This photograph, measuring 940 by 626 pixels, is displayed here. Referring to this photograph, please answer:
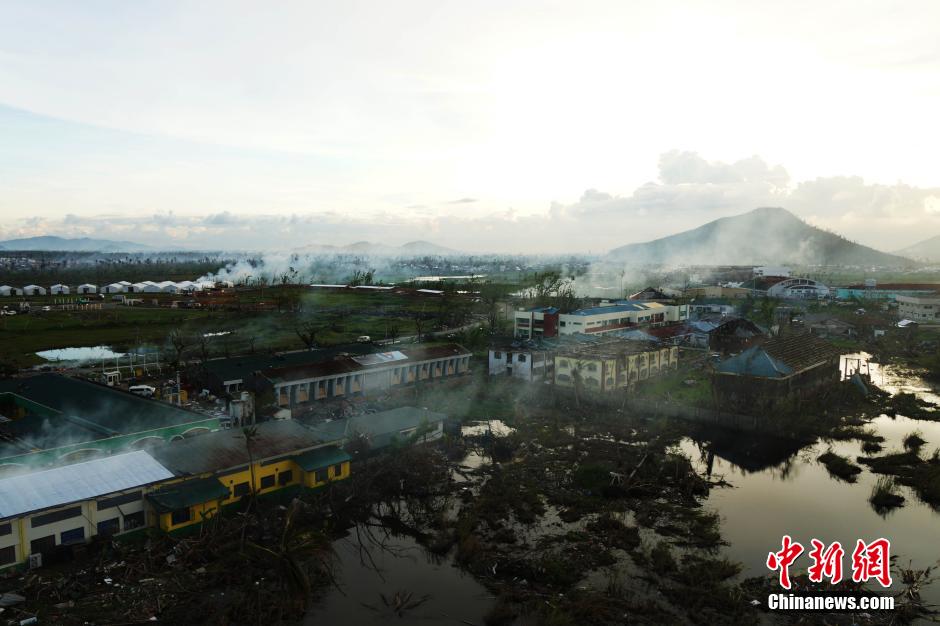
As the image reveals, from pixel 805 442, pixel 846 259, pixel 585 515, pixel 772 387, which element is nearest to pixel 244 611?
pixel 585 515

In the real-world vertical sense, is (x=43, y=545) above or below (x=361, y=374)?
below

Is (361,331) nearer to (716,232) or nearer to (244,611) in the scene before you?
(244,611)

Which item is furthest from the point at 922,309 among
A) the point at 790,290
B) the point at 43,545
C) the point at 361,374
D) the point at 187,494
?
the point at 43,545

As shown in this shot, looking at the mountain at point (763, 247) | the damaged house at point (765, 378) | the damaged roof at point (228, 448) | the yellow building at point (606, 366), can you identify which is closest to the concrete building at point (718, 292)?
the yellow building at point (606, 366)

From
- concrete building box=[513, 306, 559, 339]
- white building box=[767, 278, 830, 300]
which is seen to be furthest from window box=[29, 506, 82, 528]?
white building box=[767, 278, 830, 300]

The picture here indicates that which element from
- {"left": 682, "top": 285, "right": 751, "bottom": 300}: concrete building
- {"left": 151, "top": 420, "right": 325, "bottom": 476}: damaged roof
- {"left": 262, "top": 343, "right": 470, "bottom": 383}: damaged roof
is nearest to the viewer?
{"left": 151, "top": 420, "right": 325, "bottom": 476}: damaged roof

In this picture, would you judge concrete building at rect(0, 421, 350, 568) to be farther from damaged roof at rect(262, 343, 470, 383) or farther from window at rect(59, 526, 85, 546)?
damaged roof at rect(262, 343, 470, 383)

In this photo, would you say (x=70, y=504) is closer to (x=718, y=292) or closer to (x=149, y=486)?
(x=149, y=486)
